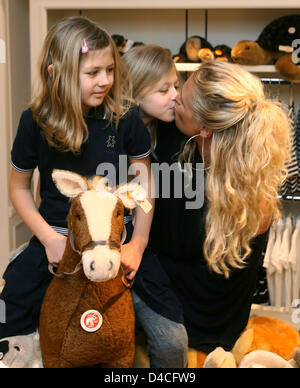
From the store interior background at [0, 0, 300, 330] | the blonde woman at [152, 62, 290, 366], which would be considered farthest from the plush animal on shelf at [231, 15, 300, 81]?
the blonde woman at [152, 62, 290, 366]

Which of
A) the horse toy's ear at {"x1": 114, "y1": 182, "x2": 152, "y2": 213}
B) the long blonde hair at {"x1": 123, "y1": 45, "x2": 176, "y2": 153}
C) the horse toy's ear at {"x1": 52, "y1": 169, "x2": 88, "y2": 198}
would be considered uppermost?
the long blonde hair at {"x1": 123, "y1": 45, "x2": 176, "y2": 153}

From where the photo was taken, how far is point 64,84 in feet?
4.52

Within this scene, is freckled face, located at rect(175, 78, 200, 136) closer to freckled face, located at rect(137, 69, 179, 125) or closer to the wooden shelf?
freckled face, located at rect(137, 69, 179, 125)

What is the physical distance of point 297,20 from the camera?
8.06 ft

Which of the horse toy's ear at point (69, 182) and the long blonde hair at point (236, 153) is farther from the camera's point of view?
the long blonde hair at point (236, 153)

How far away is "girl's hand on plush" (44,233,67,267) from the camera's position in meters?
1.30

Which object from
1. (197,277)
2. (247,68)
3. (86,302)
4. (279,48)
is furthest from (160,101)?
(279,48)

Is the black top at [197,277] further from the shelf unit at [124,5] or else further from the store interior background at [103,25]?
the store interior background at [103,25]

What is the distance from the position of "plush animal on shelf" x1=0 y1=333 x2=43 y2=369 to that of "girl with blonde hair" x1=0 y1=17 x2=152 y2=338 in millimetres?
57

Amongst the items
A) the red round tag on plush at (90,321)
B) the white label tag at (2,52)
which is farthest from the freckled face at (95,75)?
the white label tag at (2,52)

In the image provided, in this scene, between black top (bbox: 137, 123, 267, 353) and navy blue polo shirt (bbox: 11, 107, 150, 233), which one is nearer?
navy blue polo shirt (bbox: 11, 107, 150, 233)

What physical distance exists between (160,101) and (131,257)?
614 millimetres

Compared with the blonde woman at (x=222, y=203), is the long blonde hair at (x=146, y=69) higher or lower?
higher

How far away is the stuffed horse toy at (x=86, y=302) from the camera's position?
108 cm
